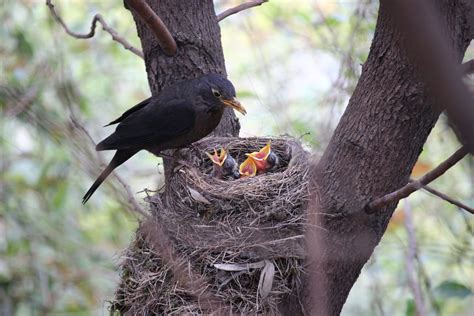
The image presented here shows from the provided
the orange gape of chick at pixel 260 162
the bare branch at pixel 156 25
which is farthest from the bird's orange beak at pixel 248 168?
the bare branch at pixel 156 25

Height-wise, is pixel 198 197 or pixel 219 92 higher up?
pixel 219 92

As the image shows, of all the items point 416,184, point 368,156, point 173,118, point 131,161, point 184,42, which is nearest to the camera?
point 416,184

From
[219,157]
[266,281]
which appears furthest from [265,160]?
[266,281]

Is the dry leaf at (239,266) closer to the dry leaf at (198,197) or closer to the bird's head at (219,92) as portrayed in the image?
the dry leaf at (198,197)

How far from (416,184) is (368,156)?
0.56m

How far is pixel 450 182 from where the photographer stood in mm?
7215

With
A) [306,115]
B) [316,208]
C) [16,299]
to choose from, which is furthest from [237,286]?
[306,115]

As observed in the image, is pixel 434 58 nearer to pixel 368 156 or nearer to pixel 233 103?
pixel 368 156

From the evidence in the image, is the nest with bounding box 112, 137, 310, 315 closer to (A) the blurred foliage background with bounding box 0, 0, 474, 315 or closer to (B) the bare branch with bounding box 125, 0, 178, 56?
(A) the blurred foliage background with bounding box 0, 0, 474, 315

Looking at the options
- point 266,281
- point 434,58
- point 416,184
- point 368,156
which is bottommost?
point 434,58

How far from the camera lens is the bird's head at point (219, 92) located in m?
4.32

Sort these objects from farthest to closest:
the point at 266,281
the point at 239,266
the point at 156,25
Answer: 1. the point at 156,25
2. the point at 239,266
3. the point at 266,281

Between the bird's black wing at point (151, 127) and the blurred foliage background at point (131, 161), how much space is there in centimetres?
35

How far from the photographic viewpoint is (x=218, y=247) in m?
3.42
